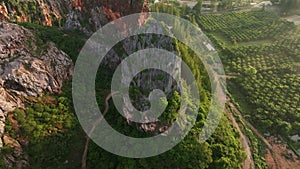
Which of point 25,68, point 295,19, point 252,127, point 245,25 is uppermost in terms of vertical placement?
point 295,19

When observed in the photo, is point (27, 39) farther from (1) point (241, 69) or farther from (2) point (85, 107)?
(1) point (241, 69)

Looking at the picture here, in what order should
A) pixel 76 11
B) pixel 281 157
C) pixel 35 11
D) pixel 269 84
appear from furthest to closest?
pixel 35 11 → pixel 269 84 → pixel 76 11 → pixel 281 157

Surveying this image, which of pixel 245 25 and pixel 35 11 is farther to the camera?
pixel 245 25

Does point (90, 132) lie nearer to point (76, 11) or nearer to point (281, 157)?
point (76, 11)

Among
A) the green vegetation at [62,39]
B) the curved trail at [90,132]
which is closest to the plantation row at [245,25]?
the green vegetation at [62,39]

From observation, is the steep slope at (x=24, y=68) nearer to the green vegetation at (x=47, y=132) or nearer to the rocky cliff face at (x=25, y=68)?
the rocky cliff face at (x=25, y=68)

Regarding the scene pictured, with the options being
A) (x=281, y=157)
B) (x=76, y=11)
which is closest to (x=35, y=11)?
(x=76, y=11)

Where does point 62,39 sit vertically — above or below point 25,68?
above
